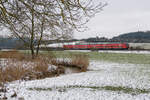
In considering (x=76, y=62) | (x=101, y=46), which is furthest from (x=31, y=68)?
(x=101, y=46)

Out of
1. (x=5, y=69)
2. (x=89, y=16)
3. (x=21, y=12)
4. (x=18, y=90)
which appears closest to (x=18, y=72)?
(x=5, y=69)

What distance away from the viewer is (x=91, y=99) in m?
4.87

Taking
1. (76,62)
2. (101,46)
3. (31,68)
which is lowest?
(76,62)

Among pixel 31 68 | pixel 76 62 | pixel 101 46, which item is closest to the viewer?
pixel 31 68

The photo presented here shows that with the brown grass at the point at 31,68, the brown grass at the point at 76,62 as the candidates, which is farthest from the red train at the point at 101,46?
the brown grass at the point at 31,68

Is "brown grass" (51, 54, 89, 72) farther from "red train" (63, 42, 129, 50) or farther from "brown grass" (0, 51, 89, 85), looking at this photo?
"red train" (63, 42, 129, 50)

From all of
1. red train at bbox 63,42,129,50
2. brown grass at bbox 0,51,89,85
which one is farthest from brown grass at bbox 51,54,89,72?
red train at bbox 63,42,129,50

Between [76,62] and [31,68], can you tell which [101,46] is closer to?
[76,62]

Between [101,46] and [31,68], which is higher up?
[101,46]

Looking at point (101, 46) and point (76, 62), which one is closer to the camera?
point (76, 62)

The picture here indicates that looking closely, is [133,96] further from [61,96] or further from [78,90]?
[61,96]

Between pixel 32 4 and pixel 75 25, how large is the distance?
1597 millimetres

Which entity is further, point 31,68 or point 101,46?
point 101,46

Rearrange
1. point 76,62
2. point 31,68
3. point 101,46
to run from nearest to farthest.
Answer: point 31,68, point 76,62, point 101,46
